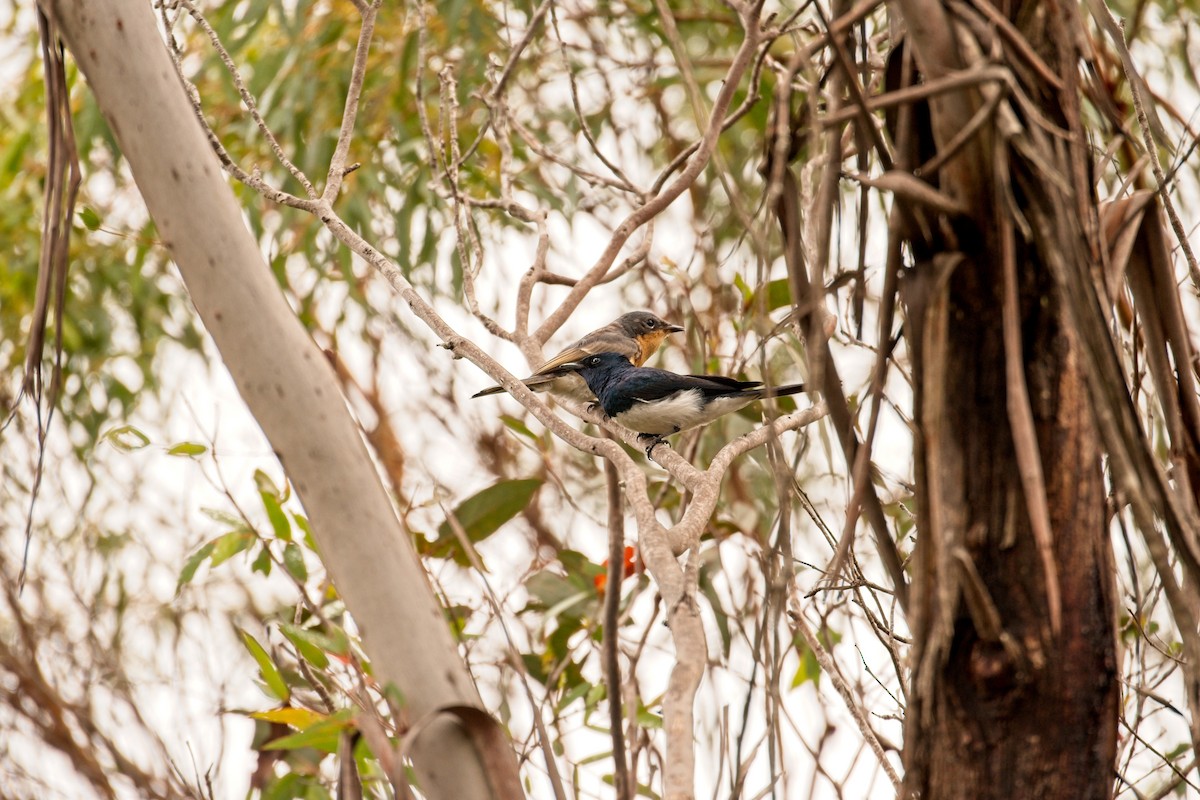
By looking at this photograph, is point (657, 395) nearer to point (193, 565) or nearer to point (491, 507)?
point (491, 507)

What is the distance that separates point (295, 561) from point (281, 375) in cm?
171

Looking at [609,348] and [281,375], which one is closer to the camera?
[281,375]

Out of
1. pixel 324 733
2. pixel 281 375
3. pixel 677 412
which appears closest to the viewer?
pixel 281 375

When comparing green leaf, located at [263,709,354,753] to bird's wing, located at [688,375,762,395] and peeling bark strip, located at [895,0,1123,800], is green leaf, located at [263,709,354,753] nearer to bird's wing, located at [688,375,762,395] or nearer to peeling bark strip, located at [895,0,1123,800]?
peeling bark strip, located at [895,0,1123,800]

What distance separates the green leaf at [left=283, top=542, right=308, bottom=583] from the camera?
10.8ft

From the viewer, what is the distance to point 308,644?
255cm

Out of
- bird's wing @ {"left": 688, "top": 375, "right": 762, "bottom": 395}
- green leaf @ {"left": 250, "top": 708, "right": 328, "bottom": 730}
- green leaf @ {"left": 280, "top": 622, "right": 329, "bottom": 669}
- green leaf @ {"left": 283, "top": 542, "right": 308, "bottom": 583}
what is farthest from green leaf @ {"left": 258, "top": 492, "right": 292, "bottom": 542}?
bird's wing @ {"left": 688, "top": 375, "right": 762, "bottom": 395}

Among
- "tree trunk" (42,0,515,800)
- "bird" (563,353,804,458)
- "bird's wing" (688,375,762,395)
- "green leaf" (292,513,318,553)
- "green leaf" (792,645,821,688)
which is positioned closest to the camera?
"tree trunk" (42,0,515,800)

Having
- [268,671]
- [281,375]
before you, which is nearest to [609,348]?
[268,671]

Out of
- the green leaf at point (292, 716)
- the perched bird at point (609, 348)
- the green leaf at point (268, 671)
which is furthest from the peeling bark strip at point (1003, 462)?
the perched bird at point (609, 348)

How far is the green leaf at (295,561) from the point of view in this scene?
3283 mm

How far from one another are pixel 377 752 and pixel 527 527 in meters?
5.13

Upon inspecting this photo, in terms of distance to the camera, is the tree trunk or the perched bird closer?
the tree trunk

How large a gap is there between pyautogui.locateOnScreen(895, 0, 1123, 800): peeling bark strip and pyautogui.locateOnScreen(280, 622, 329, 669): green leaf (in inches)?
62.9
